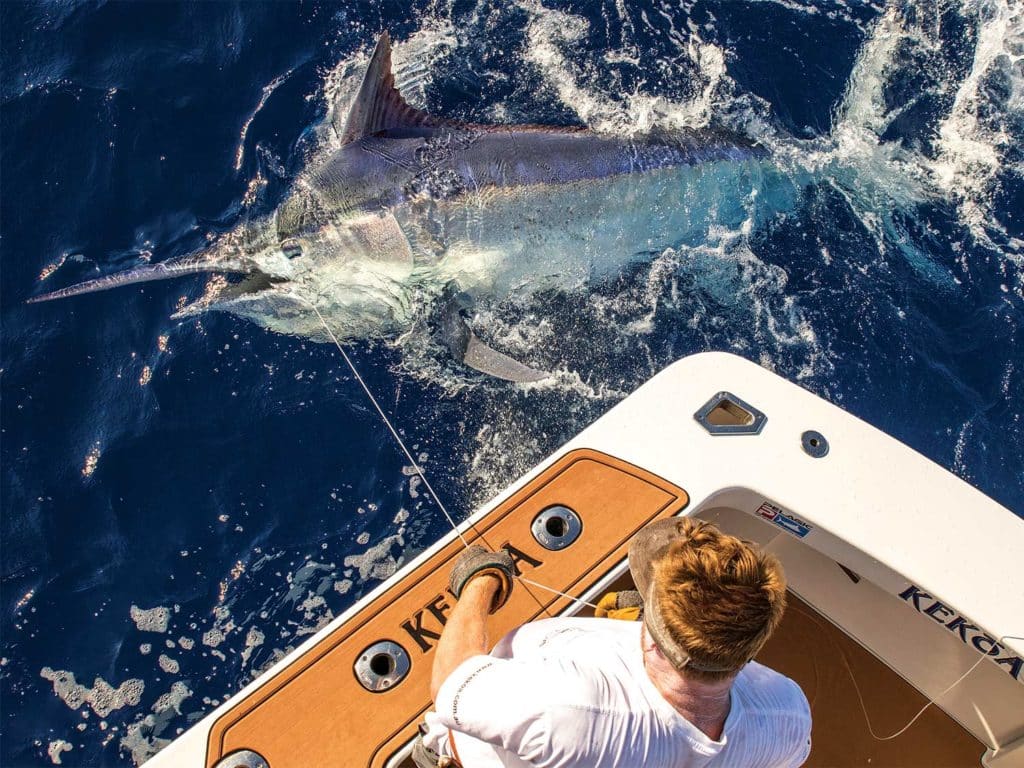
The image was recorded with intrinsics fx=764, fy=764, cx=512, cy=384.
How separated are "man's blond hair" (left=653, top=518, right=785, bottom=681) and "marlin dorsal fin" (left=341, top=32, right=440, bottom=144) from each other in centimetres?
325

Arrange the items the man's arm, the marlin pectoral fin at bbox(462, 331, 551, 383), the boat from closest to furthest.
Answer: the man's arm → the boat → the marlin pectoral fin at bbox(462, 331, 551, 383)

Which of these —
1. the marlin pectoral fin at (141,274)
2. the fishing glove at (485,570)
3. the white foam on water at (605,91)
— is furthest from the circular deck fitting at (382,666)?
the white foam on water at (605,91)

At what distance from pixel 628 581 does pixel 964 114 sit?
3.85m

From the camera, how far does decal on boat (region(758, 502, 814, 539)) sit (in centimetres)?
257

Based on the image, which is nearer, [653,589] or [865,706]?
[653,589]

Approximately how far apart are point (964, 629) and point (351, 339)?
2848 mm

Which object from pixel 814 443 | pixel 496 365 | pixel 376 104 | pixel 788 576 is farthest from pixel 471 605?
pixel 376 104

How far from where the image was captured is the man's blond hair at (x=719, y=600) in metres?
1.32

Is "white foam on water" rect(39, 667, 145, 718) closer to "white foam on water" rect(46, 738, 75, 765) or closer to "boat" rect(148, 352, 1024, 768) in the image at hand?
"white foam on water" rect(46, 738, 75, 765)

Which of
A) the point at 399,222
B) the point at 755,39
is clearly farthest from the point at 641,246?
the point at 755,39

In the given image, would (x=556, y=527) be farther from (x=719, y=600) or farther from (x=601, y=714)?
(x=719, y=600)

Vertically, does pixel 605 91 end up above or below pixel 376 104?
below

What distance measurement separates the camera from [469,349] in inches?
150

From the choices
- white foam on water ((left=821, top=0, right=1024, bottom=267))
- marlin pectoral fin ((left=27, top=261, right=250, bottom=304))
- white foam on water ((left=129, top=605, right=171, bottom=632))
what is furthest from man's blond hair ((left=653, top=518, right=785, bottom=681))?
white foam on water ((left=821, top=0, right=1024, bottom=267))
